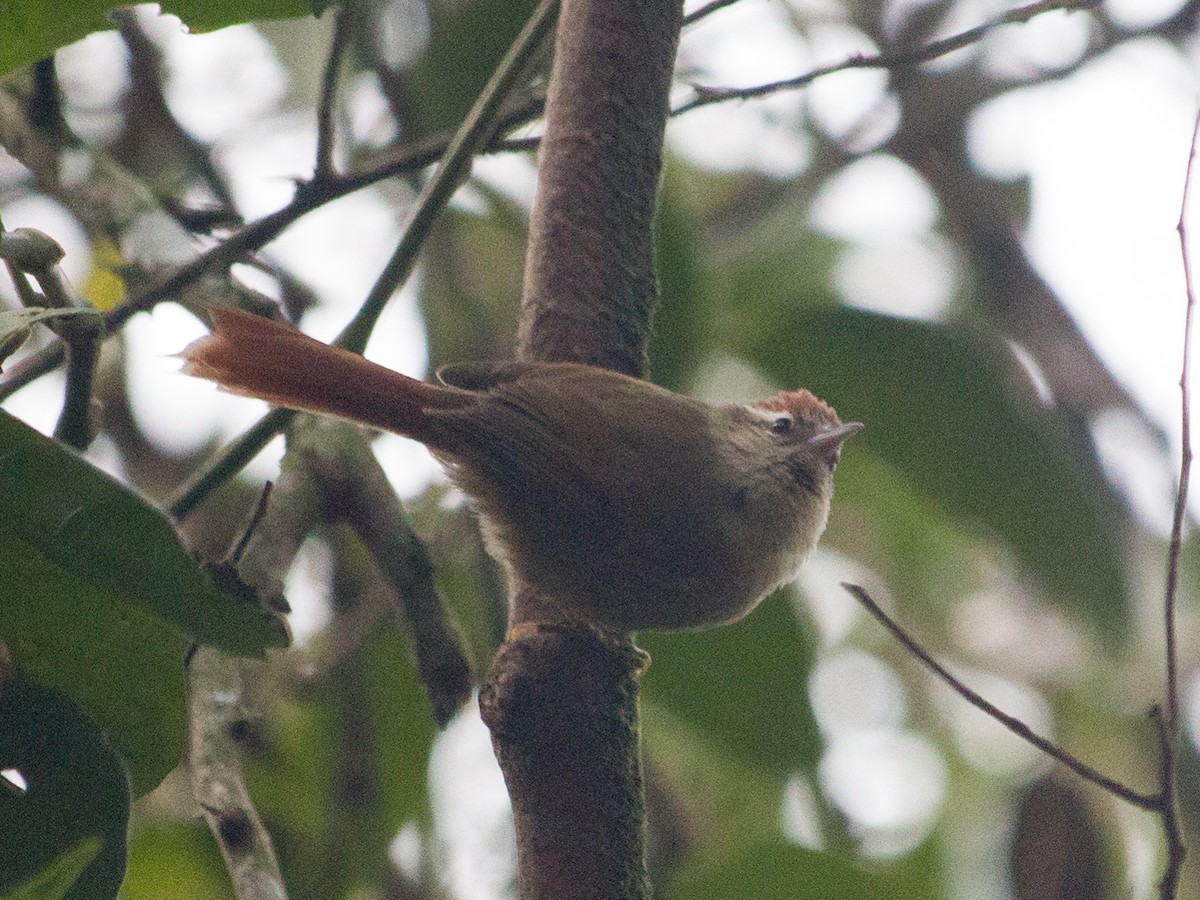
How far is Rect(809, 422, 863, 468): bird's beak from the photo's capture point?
11.0 ft

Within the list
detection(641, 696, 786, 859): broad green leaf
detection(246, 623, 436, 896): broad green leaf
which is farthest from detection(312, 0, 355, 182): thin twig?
detection(641, 696, 786, 859): broad green leaf

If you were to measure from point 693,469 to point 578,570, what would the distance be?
1.43ft

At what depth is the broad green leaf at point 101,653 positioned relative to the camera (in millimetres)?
1572

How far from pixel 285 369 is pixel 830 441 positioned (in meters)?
1.38

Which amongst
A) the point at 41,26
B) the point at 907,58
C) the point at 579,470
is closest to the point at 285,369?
the point at 579,470

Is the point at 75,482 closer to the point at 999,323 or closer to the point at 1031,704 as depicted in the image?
the point at 999,323

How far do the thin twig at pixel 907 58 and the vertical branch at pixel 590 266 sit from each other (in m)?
0.10

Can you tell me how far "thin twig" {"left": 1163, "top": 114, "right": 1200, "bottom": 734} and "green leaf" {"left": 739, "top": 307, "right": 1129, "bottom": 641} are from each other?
0.76 meters

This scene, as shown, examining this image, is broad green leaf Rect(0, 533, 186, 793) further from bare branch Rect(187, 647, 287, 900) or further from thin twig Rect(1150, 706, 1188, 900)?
thin twig Rect(1150, 706, 1188, 900)

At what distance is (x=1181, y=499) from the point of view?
196 cm

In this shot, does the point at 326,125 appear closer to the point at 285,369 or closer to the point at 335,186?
the point at 335,186

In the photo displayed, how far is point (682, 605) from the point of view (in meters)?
2.94

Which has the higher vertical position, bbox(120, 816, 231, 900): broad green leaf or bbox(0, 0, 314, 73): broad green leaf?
bbox(0, 0, 314, 73): broad green leaf

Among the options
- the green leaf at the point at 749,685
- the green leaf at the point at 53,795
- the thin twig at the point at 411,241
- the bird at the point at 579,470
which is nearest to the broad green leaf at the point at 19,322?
the green leaf at the point at 53,795
